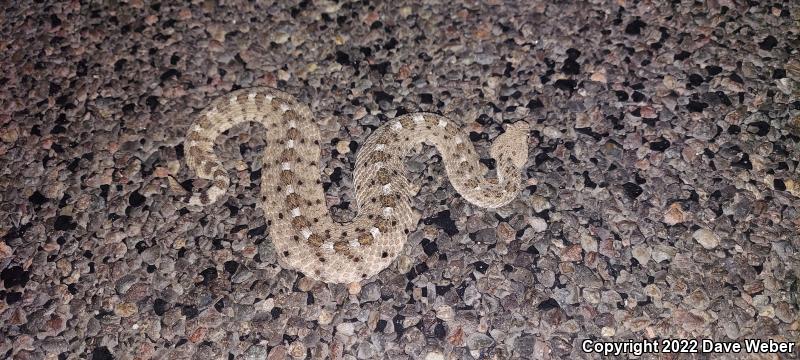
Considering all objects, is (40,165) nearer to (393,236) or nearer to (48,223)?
(48,223)

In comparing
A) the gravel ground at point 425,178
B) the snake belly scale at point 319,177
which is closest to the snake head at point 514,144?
the snake belly scale at point 319,177

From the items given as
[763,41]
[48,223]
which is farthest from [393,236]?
[763,41]

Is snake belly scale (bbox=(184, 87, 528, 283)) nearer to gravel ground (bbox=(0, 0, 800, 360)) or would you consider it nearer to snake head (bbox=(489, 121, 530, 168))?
snake head (bbox=(489, 121, 530, 168))

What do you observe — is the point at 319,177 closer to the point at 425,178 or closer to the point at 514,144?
the point at 425,178

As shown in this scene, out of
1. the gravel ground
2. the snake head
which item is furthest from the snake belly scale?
the gravel ground

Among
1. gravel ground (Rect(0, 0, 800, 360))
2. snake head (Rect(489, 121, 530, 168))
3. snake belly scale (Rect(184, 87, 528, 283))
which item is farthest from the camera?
snake head (Rect(489, 121, 530, 168))

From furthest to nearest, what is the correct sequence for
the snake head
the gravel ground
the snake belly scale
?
the snake head < the snake belly scale < the gravel ground

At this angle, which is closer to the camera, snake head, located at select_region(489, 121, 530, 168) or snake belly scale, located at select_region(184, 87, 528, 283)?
snake belly scale, located at select_region(184, 87, 528, 283)

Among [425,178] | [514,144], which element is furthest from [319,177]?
[514,144]

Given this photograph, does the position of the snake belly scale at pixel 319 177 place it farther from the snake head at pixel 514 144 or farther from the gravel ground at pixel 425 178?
the gravel ground at pixel 425 178
